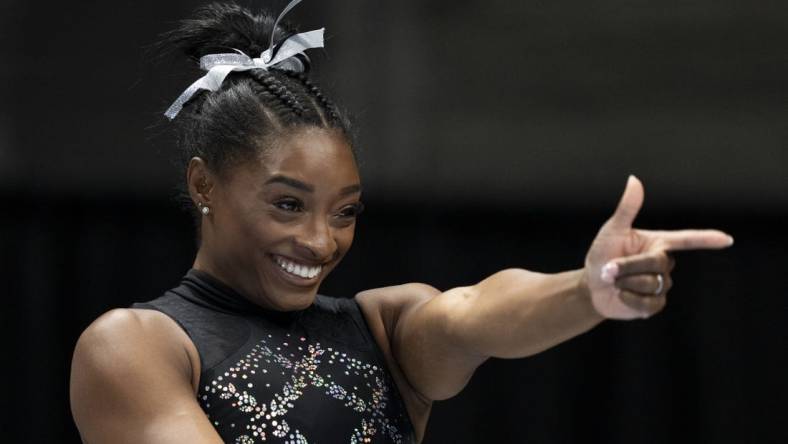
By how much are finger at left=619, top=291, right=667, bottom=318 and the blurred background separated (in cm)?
120

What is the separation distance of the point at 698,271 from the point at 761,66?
0.43 m

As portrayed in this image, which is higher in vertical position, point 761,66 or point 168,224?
point 761,66

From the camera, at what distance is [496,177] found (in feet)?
8.41

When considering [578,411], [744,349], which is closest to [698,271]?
[744,349]

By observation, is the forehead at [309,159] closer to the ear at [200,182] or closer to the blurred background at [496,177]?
the ear at [200,182]

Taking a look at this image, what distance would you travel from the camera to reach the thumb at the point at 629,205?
121 cm

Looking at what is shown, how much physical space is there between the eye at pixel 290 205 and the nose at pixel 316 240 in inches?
0.8

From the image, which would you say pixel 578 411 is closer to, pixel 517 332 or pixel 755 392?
pixel 755 392

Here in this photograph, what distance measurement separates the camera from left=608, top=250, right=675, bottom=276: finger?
120 centimetres

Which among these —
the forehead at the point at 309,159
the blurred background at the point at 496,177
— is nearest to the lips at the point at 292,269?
the forehead at the point at 309,159

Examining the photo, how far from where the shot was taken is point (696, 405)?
2438mm

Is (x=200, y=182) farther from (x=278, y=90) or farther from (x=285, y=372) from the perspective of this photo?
(x=285, y=372)

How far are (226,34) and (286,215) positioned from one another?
357 millimetres

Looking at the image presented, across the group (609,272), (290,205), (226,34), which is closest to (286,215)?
(290,205)
